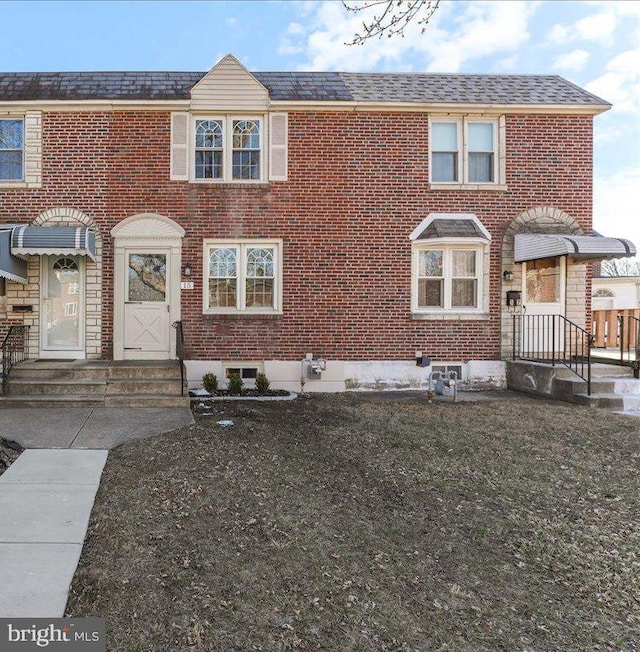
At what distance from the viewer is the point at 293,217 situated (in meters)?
9.38

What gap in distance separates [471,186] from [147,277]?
23.5 ft

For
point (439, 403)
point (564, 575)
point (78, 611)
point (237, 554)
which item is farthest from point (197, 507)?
point (439, 403)

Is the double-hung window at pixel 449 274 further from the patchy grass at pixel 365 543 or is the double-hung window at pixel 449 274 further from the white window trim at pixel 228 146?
the patchy grass at pixel 365 543

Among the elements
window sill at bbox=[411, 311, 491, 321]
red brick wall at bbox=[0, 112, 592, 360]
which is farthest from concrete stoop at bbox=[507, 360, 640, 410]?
window sill at bbox=[411, 311, 491, 321]

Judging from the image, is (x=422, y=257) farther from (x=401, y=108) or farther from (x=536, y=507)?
(x=536, y=507)

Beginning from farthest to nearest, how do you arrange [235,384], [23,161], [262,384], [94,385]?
[23,161] < [262,384] < [235,384] < [94,385]

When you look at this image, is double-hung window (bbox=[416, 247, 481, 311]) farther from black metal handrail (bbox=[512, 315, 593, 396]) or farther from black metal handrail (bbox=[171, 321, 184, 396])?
black metal handrail (bbox=[171, 321, 184, 396])

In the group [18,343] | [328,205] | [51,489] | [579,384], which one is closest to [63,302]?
[18,343]

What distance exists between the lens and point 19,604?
2.61 metres

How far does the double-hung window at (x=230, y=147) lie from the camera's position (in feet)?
30.8

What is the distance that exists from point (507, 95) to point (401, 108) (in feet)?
7.83

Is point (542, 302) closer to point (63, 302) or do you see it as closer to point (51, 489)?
point (51, 489)

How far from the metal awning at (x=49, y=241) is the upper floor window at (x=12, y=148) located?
5.82ft

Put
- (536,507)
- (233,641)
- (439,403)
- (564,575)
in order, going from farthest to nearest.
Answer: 1. (439,403)
2. (536,507)
3. (564,575)
4. (233,641)
